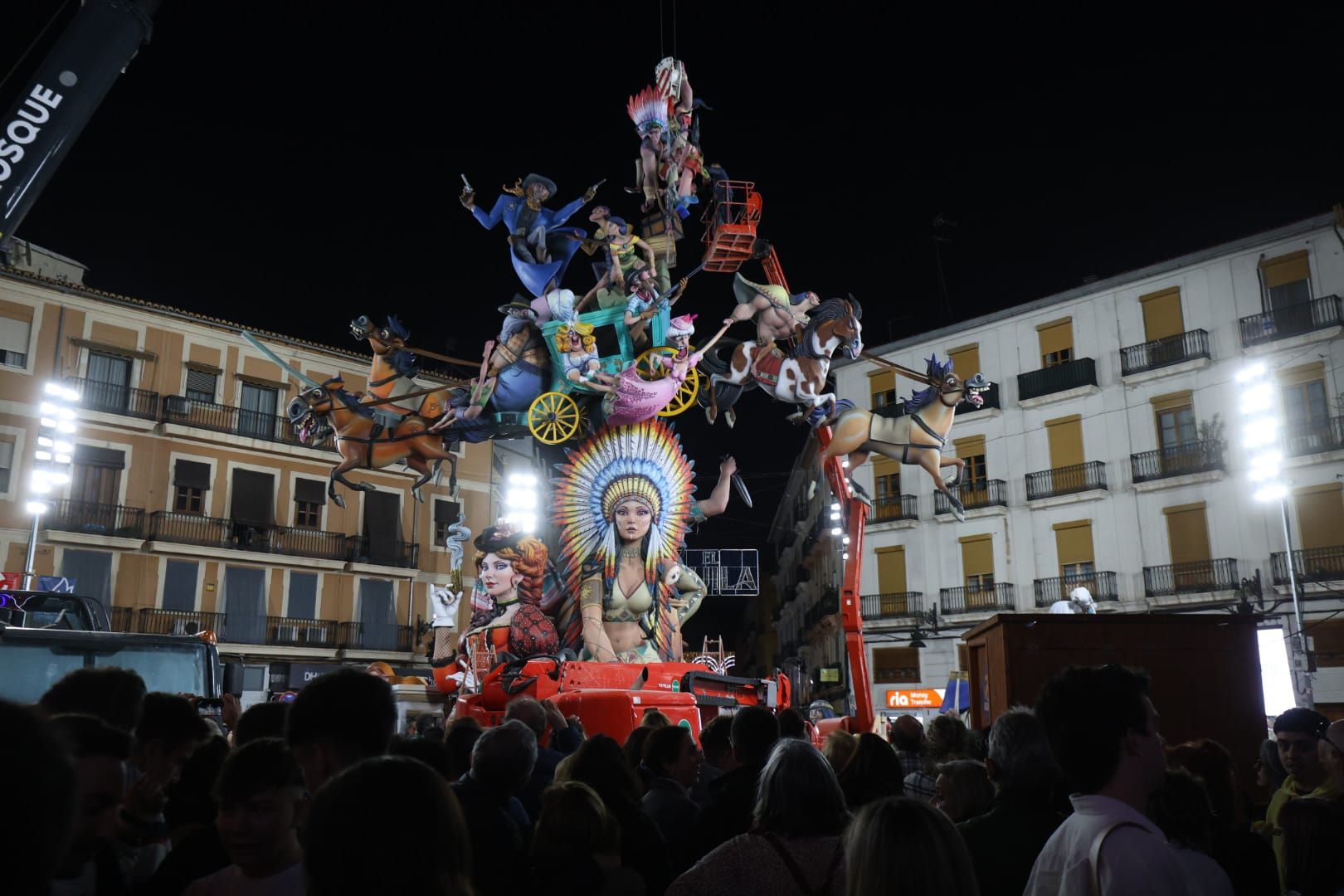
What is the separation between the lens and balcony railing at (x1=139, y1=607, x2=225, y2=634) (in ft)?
118

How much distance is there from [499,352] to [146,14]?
7951 mm

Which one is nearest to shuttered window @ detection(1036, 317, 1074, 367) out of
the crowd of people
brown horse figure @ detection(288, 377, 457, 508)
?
brown horse figure @ detection(288, 377, 457, 508)

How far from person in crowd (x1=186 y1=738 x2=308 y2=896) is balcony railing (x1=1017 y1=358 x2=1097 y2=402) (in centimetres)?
3706

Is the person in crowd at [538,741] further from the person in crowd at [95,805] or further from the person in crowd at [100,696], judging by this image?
the person in crowd at [95,805]

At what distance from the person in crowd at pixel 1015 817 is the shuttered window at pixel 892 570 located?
36.5 m

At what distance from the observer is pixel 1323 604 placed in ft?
99.8

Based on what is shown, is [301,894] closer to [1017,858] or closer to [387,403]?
[1017,858]

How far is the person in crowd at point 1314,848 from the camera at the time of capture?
14.1 feet

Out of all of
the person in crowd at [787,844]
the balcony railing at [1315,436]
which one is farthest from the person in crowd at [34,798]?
the balcony railing at [1315,436]

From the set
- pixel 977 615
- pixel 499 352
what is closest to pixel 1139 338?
pixel 977 615

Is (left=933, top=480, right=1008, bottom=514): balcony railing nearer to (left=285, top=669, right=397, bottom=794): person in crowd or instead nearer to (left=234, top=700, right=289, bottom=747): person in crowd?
(left=234, top=700, right=289, bottom=747): person in crowd

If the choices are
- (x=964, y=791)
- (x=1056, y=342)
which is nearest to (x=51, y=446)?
(x=964, y=791)

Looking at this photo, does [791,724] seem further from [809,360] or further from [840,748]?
[809,360]

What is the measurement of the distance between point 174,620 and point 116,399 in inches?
320
